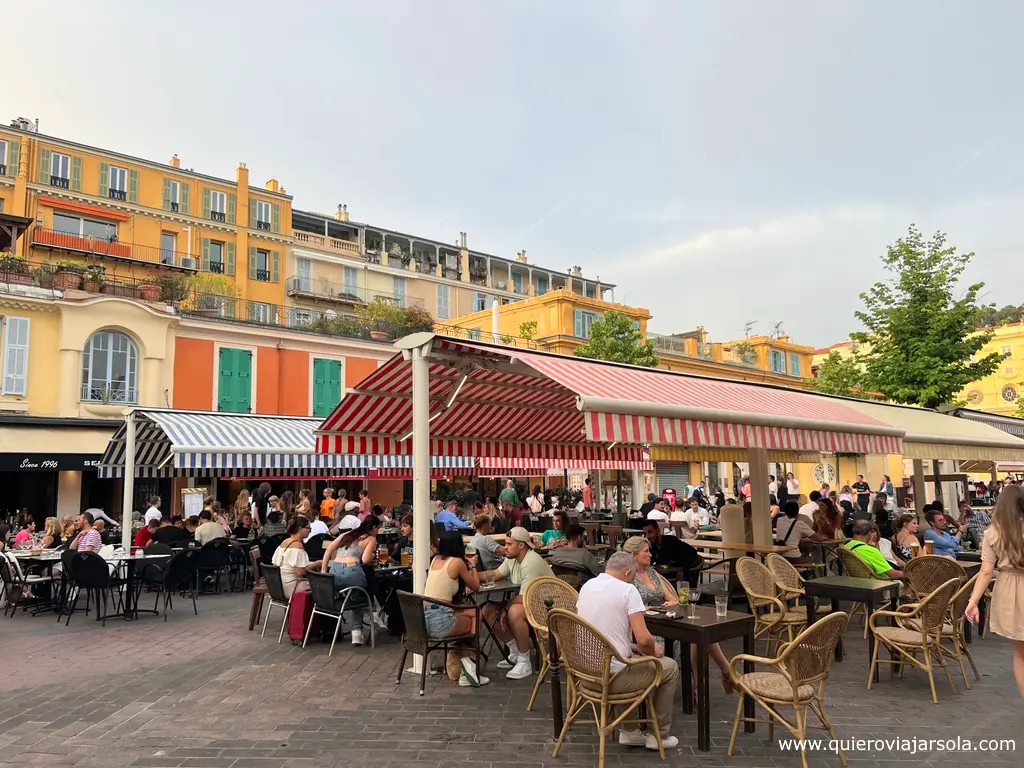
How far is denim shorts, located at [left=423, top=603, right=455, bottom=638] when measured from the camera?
564 centimetres

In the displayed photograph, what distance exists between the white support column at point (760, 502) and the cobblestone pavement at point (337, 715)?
213 centimetres

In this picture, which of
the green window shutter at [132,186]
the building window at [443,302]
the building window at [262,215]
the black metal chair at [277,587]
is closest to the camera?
the black metal chair at [277,587]

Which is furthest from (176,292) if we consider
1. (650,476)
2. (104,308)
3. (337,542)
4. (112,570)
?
(650,476)

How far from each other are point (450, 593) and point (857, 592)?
135 inches

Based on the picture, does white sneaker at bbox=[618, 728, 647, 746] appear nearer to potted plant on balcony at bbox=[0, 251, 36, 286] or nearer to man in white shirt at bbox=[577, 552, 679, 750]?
man in white shirt at bbox=[577, 552, 679, 750]

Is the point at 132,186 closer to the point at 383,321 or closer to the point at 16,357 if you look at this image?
the point at 383,321

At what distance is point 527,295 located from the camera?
1766 inches

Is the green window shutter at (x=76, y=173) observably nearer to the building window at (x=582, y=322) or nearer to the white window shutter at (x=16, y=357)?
the white window shutter at (x=16, y=357)

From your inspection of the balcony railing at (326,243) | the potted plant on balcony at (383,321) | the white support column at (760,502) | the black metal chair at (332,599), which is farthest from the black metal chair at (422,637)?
the balcony railing at (326,243)

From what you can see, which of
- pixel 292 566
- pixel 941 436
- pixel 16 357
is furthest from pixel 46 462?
pixel 941 436

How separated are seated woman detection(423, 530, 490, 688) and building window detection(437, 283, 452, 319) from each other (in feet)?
112

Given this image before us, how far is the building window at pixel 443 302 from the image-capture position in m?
39.8

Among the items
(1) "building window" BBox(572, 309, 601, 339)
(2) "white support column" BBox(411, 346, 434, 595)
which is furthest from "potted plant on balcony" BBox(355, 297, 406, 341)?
(2) "white support column" BBox(411, 346, 434, 595)

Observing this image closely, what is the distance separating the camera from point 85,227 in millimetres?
27422
